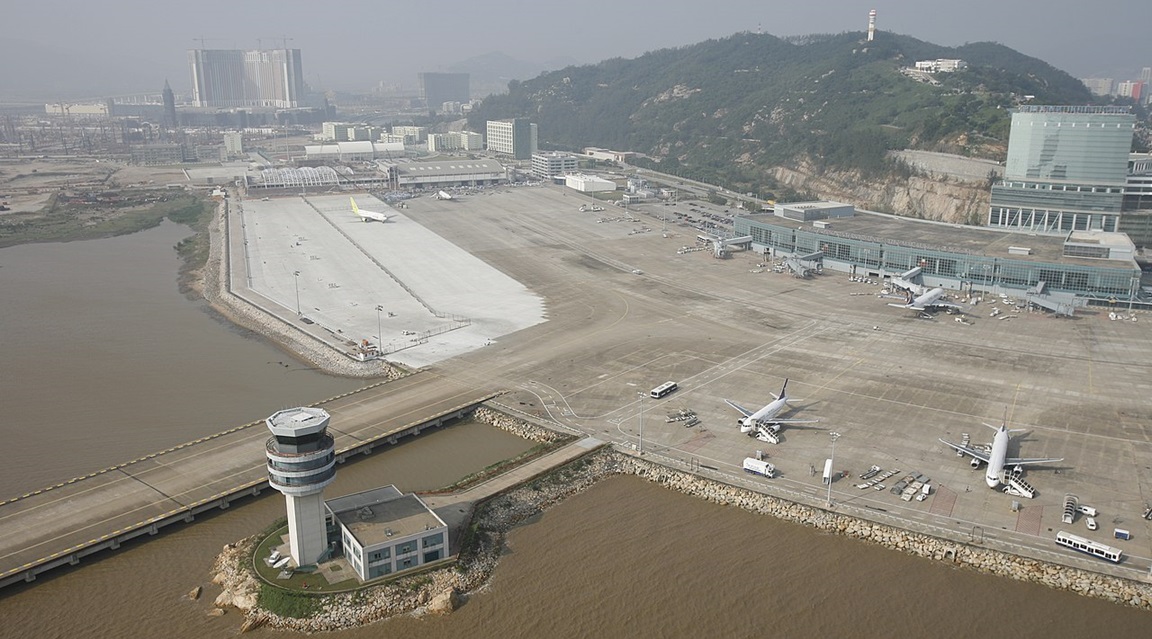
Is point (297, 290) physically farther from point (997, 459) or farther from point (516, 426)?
point (997, 459)

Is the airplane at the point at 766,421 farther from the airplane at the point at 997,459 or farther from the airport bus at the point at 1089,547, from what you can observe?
the airport bus at the point at 1089,547

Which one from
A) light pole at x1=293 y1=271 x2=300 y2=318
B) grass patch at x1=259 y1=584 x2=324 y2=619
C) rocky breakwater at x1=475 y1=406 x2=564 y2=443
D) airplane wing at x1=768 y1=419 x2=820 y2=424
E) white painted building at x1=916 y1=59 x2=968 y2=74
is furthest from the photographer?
white painted building at x1=916 y1=59 x2=968 y2=74

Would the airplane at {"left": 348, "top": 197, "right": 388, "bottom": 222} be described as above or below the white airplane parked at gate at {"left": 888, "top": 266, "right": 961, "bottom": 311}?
above

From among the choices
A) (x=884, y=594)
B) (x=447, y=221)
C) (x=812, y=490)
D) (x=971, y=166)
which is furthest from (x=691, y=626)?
(x=971, y=166)

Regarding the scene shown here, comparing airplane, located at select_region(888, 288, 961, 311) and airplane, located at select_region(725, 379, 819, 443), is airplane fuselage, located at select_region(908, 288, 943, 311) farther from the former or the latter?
airplane, located at select_region(725, 379, 819, 443)

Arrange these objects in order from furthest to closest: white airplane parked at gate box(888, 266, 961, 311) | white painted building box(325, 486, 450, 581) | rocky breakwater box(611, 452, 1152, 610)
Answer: white airplane parked at gate box(888, 266, 961, 311) < white painted building box(325, 486, 450, 581) < rocky breakwater box(611, 452, 1152, 610)

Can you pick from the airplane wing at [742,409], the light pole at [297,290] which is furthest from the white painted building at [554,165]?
the airplane wing at [742,409]

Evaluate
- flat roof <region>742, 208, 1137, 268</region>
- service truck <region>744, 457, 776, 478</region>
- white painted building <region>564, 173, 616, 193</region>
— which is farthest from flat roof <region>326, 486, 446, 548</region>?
white painted building <region>564, 173, 616, 193</region>
